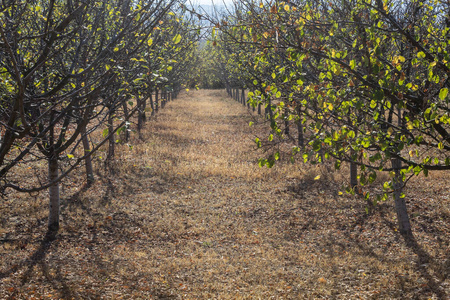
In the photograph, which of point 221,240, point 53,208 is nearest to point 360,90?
point 221,240

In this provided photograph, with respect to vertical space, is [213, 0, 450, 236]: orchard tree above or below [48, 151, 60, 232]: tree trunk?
above

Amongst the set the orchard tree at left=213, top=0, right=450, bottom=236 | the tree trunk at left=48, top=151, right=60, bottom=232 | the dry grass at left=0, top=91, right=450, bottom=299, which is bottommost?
the dry grass at left=0, top=91, right=450, bottom=299

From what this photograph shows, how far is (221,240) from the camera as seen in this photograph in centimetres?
1016

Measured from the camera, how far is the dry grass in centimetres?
760

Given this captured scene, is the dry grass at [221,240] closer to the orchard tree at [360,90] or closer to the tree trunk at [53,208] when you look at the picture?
the tree trunk at [53,208]

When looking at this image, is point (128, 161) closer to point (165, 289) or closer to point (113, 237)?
point (113, 237)

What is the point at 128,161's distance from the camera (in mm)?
16750

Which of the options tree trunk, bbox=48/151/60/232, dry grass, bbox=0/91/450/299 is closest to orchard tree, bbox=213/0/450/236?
dry grass, bbox=0/91/450/299

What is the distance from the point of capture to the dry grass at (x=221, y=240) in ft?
24.9

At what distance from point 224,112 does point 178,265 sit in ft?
102

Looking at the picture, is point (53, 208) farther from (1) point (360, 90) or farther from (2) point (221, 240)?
(1) point (360, 90)

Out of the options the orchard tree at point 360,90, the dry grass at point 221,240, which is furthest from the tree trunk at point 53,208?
the orchard tree at point 360,90

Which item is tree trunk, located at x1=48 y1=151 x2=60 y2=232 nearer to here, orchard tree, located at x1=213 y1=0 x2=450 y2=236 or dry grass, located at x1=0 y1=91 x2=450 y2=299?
dry grass, located at x1=0 y1=91 x2=450 y2=299

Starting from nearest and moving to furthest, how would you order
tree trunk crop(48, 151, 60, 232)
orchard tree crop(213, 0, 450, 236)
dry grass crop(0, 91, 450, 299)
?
orchard tree crop(213, 0, 450, 236) < dry grass crop(0, 91, 450, 299) < tree trunk crop(48, 151, 60, 232)
